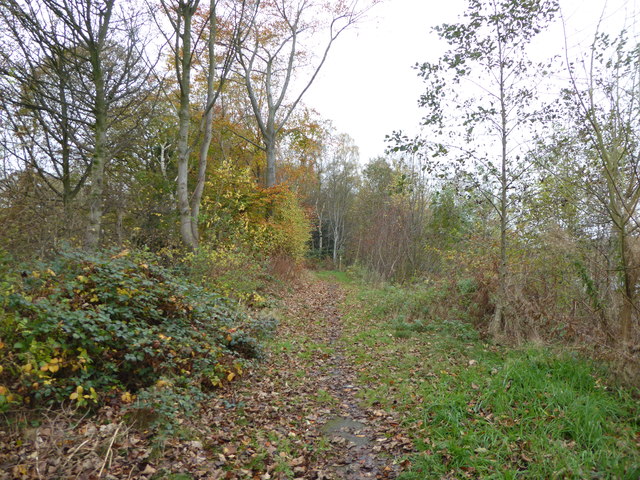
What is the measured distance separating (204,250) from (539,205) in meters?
7.46

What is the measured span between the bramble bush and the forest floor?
31 centimetres

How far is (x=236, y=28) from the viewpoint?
10.7 meters

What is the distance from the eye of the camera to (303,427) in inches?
179

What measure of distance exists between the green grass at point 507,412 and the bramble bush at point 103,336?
8.44 ft

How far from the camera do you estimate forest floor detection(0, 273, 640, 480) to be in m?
3.24

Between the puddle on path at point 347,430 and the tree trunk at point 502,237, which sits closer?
the puddle on path at point 347,430

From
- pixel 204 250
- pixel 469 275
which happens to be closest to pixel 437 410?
pixel 469 275

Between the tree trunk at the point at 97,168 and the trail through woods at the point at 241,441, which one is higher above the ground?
the tree trunk at the point at 97,168

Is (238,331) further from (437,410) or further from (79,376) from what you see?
(437,410)

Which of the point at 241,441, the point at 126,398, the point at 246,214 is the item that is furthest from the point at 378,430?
the point at 246,214

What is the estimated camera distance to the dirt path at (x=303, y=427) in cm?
370

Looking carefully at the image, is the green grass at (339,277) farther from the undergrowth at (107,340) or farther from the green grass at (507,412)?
the undergrowth at (107,340)

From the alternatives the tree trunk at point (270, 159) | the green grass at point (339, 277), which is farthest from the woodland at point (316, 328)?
the green grass at point (339, 277)

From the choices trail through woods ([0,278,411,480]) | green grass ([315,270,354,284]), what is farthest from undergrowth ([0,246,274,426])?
green grass ([315,270,354,284])
